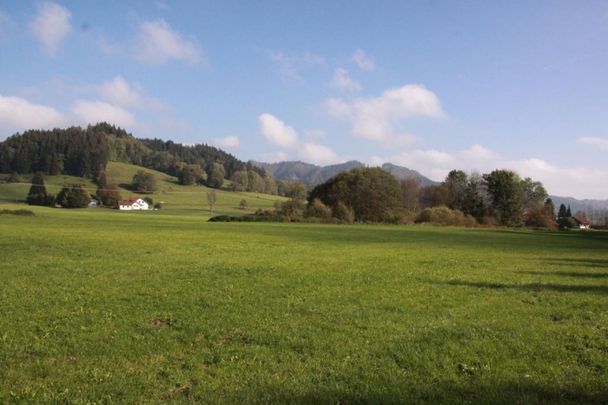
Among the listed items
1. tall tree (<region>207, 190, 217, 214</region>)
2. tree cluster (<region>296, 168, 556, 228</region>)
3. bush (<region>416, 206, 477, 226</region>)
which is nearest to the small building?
tall tree (<region>207, 190, 217, 214</region>)

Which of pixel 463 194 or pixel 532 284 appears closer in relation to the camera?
pixel 532 284

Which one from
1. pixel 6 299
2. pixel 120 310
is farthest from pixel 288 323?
pixel 6 299

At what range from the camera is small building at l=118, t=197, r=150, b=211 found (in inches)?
5871

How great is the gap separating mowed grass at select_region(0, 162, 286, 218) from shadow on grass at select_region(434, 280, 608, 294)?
399 feet

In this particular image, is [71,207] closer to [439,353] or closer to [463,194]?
[463,194]

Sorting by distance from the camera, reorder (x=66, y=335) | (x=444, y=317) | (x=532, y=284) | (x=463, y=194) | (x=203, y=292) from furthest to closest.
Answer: (x=463, y=194), (x=532, y=284), (x=203, y=292), (x=444, y=317), (x=66, y=335)

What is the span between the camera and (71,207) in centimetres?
13638

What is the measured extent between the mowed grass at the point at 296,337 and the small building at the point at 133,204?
13541cm

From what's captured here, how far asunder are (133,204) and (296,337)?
152 meters

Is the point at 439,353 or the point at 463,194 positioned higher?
the point at 463,194

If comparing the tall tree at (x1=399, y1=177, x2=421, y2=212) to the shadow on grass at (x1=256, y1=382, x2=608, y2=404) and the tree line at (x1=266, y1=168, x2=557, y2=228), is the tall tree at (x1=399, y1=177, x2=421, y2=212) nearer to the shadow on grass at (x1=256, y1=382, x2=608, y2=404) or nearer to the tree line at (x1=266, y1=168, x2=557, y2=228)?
the tree line at (x1=266, y1=168, x2=557, y2=228)

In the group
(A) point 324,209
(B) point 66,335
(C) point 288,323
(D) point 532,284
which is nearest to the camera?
(B) point 66,335

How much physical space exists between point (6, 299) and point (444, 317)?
12.9 meters

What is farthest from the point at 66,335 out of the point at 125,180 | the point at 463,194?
the point at 125,180
